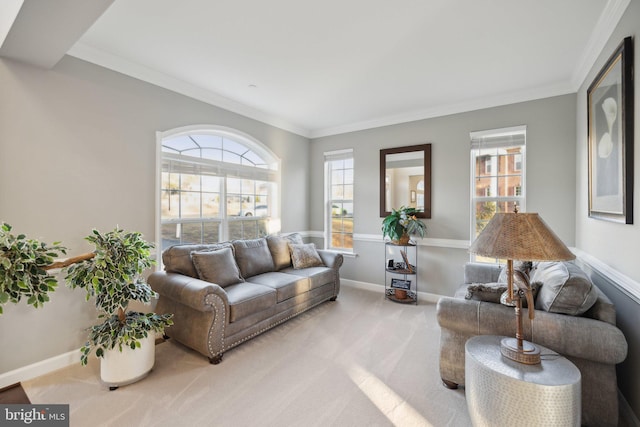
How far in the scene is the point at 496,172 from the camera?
362 centimetres

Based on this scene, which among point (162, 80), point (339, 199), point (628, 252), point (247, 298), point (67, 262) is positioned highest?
point (162, 80)

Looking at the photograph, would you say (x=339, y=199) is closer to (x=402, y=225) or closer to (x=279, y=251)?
(x=402, y=225)

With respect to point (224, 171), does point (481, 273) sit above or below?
below

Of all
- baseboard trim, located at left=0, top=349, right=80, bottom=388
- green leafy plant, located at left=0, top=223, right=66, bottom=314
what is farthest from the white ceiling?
baseboard trim, located at left=0, top=349, right=80, bottom=388

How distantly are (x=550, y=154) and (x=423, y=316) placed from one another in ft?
7.94

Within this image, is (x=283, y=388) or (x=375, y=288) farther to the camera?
(x=375, y=288)

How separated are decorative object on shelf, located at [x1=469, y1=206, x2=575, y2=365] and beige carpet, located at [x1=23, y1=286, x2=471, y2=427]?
598 millimetres

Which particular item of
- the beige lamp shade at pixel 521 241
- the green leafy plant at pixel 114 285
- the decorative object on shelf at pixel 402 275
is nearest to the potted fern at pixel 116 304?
the green leafy plant at pixel 114 285

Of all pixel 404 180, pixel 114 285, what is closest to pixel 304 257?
pixel 404 180

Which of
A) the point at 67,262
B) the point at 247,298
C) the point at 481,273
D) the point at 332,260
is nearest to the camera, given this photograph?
the point at 67,262

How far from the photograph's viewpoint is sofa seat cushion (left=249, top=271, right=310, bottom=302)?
10.1 feet

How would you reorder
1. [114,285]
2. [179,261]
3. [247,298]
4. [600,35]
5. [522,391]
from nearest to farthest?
[522,391], [114,285], [600,35], [247,298], [179,261]

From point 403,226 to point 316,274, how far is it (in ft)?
4.55

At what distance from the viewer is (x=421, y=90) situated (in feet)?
11.1
